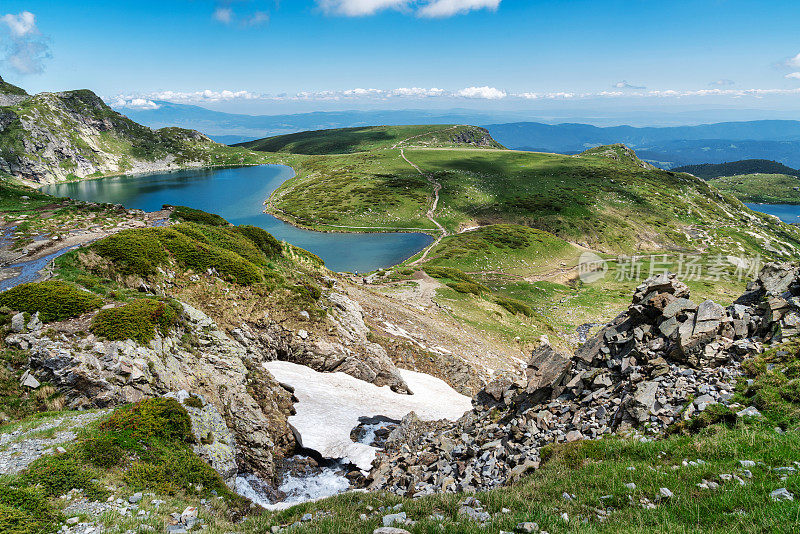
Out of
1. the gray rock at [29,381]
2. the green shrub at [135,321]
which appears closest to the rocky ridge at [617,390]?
the green shrub at [135,321]

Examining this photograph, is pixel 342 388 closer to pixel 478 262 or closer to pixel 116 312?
pixel 116 312

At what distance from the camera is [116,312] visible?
1747 cm

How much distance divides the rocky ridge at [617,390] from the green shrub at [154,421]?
8.84 meters

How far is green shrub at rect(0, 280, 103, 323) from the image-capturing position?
16516 millimetres

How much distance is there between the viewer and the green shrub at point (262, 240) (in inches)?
1521

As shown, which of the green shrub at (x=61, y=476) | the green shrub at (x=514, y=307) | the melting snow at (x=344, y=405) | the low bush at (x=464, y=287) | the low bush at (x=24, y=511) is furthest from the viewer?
the low bush at (x=464, y=287)

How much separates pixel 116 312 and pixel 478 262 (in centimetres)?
8912

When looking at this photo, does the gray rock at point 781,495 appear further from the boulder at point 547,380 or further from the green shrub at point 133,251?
the green shrub at point 133,251

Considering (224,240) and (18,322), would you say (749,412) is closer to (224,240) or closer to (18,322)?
(18,322)

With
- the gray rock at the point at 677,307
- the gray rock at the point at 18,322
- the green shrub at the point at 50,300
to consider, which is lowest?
the gray rock at the point at 677,307

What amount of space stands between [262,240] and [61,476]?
101 ft

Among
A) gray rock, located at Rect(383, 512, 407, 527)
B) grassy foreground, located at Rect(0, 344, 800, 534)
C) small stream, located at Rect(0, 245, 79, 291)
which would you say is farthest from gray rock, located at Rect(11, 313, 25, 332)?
gray rock, located at Rect(383, 512, 407, 527)

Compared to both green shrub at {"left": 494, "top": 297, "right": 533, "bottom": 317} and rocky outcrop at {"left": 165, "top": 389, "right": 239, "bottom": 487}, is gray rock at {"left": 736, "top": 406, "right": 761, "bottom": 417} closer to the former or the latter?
rocky outcrop at {"left": 165, "top": 389, "right": 239, "bottom": 487}

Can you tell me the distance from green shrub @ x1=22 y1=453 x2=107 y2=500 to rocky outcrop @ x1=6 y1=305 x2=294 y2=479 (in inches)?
172
